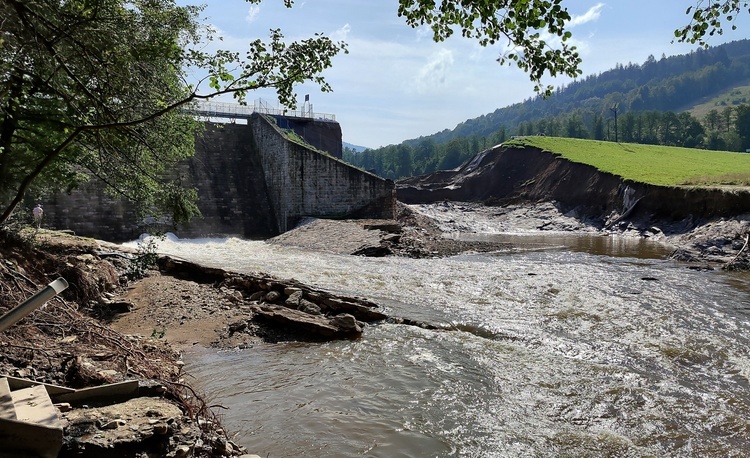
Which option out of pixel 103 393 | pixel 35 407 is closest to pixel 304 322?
pixel 103 393

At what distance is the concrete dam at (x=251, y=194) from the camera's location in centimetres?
2790

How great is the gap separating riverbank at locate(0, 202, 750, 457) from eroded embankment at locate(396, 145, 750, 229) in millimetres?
4397

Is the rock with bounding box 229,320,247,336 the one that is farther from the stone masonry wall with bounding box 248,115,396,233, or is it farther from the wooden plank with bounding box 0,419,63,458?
the stone masonry wall with bounding box 248,115,396,233

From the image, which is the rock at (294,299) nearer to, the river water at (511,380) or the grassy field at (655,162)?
the river water at (511,380)

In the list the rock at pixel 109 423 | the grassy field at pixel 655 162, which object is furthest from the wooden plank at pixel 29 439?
the grassy field at pixel 655 162

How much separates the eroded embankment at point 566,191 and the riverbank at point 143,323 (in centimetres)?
440

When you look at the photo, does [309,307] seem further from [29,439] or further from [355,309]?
[29,439]

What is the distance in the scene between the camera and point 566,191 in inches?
1970

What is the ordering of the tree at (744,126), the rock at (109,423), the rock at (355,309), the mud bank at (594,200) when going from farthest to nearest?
the tree at (744,126) → the mud bank at (594,200) → the rock at (355,309) → the rock at (109,423)

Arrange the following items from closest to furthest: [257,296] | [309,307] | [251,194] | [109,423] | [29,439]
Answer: [29,439] < [109,423] < [309,307] < [257,296] < [251,194]

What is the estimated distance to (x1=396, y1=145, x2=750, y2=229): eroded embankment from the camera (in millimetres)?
28797

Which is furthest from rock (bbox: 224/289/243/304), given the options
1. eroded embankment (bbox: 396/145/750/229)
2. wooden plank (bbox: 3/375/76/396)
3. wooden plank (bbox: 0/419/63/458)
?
eroded embankment (bbox: 396/145/750/229)

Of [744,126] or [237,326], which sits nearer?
Result: [237,326]

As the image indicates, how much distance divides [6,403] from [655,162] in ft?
191
